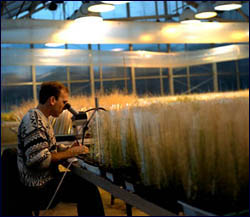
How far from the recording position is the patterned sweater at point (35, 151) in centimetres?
184

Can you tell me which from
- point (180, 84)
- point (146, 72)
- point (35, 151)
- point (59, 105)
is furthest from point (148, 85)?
point (35, 151)

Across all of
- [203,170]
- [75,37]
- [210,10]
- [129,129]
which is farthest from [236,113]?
[210,10]

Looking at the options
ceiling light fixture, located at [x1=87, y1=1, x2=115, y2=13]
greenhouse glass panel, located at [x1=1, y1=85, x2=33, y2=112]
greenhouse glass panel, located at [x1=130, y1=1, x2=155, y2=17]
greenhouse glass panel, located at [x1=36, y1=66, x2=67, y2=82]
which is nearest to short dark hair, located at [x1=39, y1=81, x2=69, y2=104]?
ceiling light fixture, located at [x1=87, y1=1, x2=115, y2=13]

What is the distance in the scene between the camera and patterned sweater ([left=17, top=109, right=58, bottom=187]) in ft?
6.02

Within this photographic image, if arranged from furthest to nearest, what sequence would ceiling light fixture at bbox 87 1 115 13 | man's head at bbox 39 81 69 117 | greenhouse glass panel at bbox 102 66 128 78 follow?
A: 1. greenhouse glass panel at bbox 102 66 128 78
2. ceiling light fixture at bbox 87 1 115 13
3. man's head at bbox 39 81 69 117

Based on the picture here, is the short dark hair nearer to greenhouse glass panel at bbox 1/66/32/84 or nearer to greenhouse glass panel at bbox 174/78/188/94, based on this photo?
greenhouse glass panel at bbox 1/66/32/84

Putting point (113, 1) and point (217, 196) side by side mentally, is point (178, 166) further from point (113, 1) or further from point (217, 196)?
point (113, 1)

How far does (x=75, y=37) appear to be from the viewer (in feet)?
14.8

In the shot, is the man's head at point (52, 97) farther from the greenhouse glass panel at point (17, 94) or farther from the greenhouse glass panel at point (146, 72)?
Answer: the greenhouse glass panel at point (146, 72)

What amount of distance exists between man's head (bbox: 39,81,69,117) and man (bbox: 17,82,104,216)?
0.10 metres

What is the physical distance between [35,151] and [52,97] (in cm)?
41

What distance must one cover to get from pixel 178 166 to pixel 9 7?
10.5 meters

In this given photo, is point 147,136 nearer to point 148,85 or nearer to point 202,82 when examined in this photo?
point 148,85

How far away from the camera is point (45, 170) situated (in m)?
1.94
